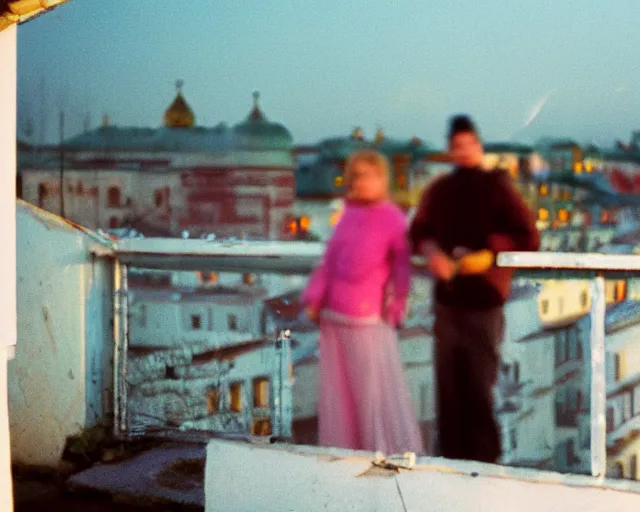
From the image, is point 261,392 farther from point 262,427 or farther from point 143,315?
point 143,315

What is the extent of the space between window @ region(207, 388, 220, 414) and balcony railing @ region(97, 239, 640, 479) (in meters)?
0.45

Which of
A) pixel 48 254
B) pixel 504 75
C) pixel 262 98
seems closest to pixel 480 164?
pixel 504 75

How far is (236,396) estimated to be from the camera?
4.58 metres

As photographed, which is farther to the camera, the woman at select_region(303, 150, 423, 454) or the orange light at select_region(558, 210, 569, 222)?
the woman at select_region(303, 150, 423, 454)

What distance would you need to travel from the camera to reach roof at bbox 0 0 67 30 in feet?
10.5

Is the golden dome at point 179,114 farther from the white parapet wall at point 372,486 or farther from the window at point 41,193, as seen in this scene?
the white parapet wall at point 372,486

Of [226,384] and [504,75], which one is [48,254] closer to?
[226,384]

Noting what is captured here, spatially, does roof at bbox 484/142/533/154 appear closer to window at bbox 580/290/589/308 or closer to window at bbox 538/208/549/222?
window at bbox 538/208/549/222

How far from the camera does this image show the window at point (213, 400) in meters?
4.60

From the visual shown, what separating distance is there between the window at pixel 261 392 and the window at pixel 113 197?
3.36 ft

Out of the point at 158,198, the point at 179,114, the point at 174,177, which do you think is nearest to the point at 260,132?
the point at 179,114

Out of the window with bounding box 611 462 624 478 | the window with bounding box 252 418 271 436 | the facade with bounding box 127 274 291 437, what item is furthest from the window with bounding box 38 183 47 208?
the window with bounding box 611 462 624 478

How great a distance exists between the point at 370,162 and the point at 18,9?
132 centimetres

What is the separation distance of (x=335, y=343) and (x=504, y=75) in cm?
123
